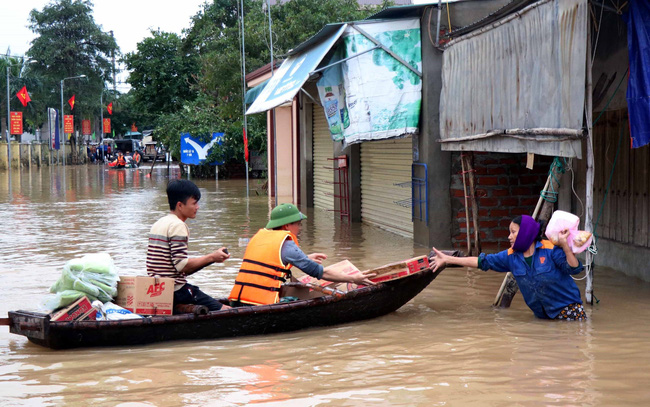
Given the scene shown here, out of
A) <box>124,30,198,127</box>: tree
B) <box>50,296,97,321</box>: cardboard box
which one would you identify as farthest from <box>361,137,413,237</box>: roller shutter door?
<box>124,30,198,127</box>: tree

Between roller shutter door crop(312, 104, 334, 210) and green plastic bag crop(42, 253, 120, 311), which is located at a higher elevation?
roller shutter door crop(312, 104, 334, 210)

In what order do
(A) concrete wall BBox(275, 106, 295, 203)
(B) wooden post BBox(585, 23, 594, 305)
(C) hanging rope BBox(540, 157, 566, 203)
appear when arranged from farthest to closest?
(A) concrete wall BBox(275, 106, 295, 203) → (C) hanging rope BBox(540, 157, 566, 203) → (B) wooden post BBox(585, 23, 594, 305)

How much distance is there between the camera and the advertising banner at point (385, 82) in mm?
12172

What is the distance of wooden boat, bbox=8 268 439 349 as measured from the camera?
260 inches

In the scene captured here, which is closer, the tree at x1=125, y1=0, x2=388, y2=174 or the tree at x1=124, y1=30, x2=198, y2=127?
the tree at x1=125, y1=0, x2=388, y2=174

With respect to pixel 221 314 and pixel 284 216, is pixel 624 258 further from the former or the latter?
pixel 221 314

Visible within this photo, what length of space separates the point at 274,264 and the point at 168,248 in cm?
95

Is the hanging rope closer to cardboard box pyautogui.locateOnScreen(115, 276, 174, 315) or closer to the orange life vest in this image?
the orange life vest

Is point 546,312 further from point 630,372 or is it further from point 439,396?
point 439,396

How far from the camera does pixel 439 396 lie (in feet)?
17.2

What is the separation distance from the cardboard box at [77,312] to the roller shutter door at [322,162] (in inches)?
475

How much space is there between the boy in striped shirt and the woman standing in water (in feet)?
8.25

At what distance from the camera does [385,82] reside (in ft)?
40.1

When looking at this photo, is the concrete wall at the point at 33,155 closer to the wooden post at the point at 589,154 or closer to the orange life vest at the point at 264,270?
the orange life vest at the point at 264,270
